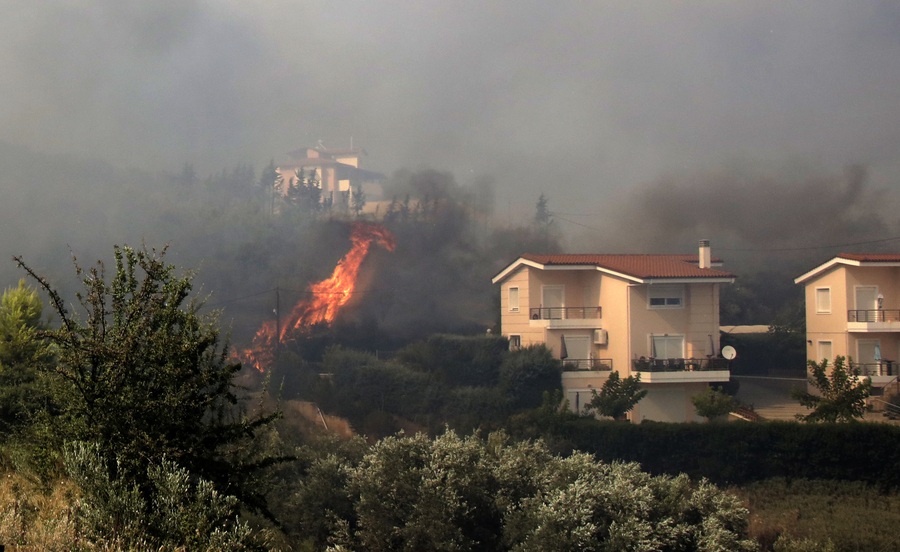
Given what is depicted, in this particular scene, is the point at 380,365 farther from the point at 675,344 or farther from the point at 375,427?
the point at 675,344

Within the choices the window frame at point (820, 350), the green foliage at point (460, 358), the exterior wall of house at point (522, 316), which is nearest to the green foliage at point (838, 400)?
the window frame at point (820, 350)

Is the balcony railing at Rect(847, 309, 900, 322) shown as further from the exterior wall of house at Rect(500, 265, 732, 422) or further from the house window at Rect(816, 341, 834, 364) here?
the exterior wall of house at Rect(500, 265, 732, 422)

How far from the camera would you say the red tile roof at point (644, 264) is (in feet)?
158

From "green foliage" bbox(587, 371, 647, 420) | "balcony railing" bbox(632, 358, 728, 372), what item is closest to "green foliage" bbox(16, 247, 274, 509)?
"green foliage" bbox(587, 371, 647, 420)

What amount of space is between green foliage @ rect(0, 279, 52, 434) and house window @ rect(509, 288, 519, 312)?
105 feet

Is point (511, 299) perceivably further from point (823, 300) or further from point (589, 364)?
point (823, 300)

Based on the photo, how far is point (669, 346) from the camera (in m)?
48.8

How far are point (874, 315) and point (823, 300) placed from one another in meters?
3.58

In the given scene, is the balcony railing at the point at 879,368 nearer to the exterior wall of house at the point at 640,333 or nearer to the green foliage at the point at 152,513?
the exterior wall of house at the point at 640,333

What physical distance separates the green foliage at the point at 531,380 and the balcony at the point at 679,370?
5.34 meters

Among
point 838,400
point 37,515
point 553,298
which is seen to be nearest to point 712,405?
point 838,400

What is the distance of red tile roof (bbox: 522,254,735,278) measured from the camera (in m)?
48.2

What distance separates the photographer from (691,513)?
26.5m

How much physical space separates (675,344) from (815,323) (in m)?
9.85
